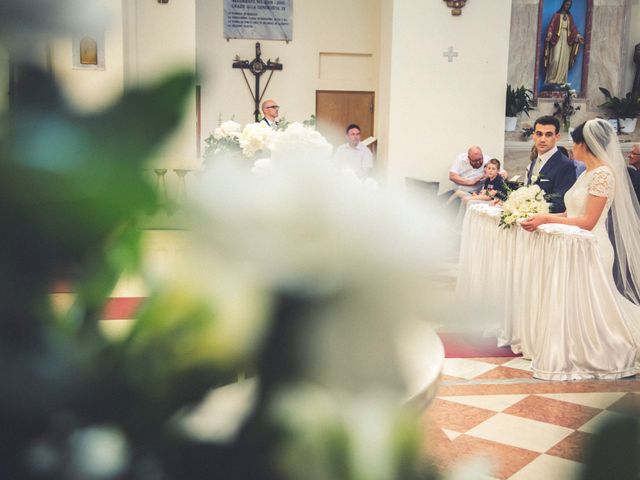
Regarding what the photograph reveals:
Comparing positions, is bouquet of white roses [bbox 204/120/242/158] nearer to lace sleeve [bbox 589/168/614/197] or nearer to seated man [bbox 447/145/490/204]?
lace sleeve [bbox 589/168/614/197]

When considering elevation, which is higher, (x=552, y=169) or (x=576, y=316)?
(x=552, y=169)

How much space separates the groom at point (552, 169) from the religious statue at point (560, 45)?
25.9 ft

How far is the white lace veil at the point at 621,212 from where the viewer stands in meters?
5.23

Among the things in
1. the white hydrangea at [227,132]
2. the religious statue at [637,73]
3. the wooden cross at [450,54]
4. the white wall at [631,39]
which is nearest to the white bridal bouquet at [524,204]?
the white hydrangea at [227,132]

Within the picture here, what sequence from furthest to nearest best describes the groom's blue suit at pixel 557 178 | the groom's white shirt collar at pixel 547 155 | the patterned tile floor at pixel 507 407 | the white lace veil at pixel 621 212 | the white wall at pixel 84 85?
the groom's white shirt collar at pixel 547 155 < the groom's blue suit at pixel 557 178 < the white lace veil at pixel 621 212 < the patterned tile floor at pixel 507 407 < the white wall at pixel 84 85

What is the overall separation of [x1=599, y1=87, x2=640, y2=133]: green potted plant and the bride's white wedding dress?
28.9ft

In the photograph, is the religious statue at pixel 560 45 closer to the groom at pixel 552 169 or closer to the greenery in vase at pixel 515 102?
the greenery in vase at pixel 515 102

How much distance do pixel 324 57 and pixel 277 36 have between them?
95cm

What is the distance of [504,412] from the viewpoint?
4371 mm

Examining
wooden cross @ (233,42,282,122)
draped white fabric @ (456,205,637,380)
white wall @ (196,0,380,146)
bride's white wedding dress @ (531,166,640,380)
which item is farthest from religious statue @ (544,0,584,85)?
draped white fabric @ (456,205,637,380)

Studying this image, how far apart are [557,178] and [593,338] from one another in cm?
135

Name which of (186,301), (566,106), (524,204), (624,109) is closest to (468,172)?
(566,106)

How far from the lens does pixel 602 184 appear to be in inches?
199

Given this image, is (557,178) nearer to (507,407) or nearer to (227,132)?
(507,407)
